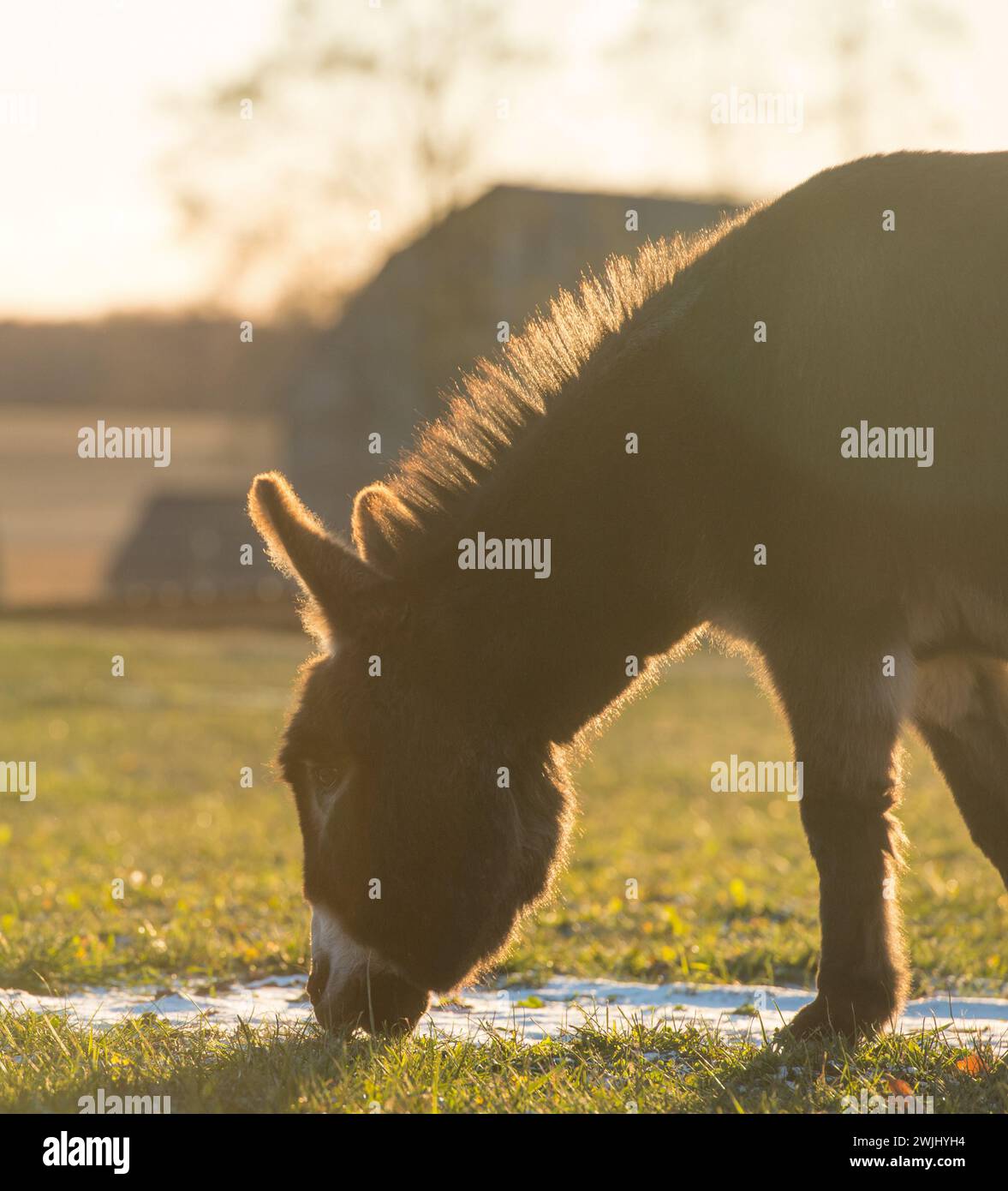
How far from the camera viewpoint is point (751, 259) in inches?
189

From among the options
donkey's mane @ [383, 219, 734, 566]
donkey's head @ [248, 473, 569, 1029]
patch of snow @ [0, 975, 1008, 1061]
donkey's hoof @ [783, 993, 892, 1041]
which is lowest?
patch of snow @ [0, 975, 1008, 1061]

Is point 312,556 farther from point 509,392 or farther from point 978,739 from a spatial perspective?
point 978,739

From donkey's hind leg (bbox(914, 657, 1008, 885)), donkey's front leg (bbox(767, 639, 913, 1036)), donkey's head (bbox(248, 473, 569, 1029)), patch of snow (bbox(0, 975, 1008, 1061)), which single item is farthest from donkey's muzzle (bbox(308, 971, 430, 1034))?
donkey's hind leg (bbox(914, 657, 1008, 885))

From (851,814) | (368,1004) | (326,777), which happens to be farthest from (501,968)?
(851,814)

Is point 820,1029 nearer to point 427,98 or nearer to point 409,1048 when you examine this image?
point 409,1048

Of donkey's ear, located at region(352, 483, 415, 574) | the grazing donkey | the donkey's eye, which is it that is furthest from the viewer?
donkey's ear, located at region(352, 483, 415, 574)

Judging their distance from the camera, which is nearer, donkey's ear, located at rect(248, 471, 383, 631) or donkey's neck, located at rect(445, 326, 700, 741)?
donkey's ear, located at rect(248, 471, 383, 631)

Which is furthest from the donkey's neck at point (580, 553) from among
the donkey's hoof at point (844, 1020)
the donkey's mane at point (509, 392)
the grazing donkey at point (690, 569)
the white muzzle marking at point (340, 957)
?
the donkey's hoof at point (844, 1020)

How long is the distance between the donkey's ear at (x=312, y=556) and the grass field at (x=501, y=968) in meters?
0.80

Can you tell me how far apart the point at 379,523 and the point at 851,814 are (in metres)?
1.78

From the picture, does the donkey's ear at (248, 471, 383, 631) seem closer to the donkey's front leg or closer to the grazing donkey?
the grazing donkey

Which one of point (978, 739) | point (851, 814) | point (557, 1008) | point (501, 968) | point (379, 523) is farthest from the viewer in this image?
point (501, 968)

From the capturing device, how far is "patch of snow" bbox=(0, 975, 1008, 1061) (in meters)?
4.88

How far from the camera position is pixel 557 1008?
17.7 feet
